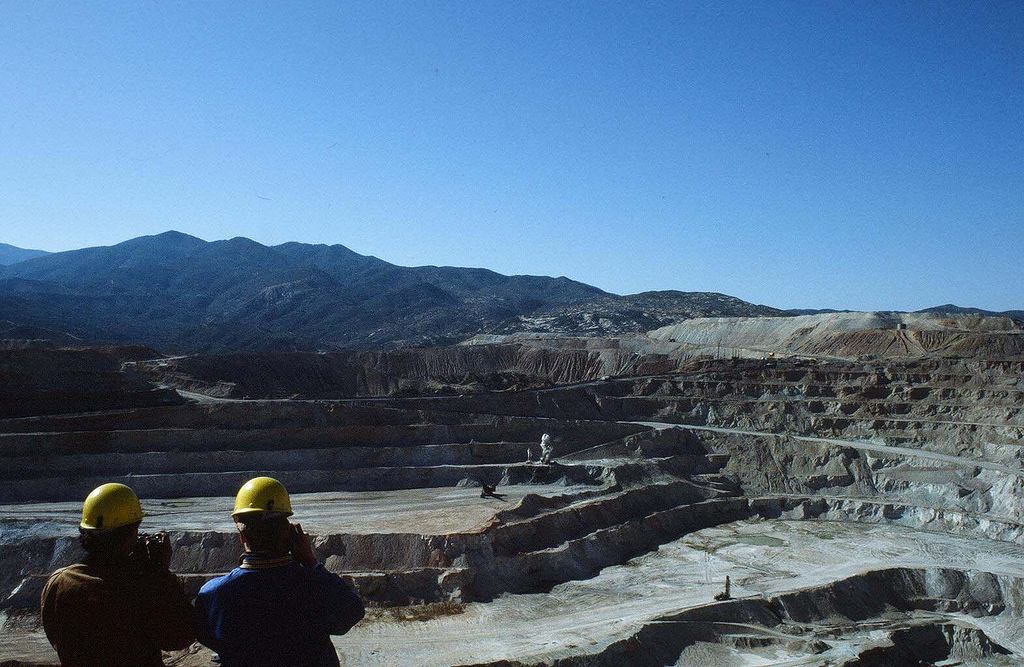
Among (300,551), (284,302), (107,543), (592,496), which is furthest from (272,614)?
(284,302)

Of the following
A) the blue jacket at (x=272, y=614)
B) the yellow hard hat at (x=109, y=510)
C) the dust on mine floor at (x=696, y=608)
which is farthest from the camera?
the dust on mine floor at (x=696, y=608)

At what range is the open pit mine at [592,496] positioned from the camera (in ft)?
65.6

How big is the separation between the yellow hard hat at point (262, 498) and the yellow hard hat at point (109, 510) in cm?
62

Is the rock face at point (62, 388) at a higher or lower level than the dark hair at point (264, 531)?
lower

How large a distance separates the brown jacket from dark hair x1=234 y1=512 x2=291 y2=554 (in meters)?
0.52

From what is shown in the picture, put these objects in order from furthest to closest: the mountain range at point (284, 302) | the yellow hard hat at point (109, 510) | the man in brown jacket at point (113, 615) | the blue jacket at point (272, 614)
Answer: the mountain range at point (284, 302)
the yellow hard hat at point (109, 510)
the man in brown jacket at point (113, 615)
the blue jacket at point (272, 614)

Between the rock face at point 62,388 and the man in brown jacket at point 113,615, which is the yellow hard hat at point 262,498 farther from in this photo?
the rock face at point 62,388

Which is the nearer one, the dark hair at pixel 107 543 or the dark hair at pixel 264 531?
the dark hair at pixel 264 531

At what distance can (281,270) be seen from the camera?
16988 centimetres

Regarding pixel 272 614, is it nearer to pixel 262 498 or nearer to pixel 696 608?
pixel 262 498

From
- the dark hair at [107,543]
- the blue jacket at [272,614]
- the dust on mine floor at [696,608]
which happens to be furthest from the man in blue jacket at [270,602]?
the dust on mine floor at [696,608]

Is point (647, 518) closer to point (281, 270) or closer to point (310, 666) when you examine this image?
point (310, 666)

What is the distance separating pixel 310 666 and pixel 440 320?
114707 millimetres

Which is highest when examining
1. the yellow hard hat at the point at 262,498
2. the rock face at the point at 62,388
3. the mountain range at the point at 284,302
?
the mountain range at the point at 284,302
